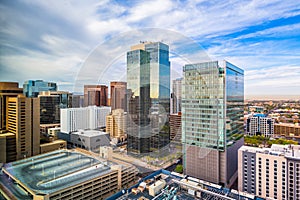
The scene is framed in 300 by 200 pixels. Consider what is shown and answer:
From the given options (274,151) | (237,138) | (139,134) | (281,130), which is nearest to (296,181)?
(274,151)

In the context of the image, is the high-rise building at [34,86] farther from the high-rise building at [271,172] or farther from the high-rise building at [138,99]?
the high-rise building at [271,172]

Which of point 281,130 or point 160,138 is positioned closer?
point 160,138

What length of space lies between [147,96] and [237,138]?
3478 mm

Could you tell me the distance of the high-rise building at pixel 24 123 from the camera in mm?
5188

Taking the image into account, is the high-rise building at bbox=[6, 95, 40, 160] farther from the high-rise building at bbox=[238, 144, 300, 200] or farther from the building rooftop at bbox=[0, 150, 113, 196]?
the high-rise building at bbox=[238, 144, 300, 200]

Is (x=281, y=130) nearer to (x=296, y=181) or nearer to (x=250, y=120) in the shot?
(x=250, y=120)

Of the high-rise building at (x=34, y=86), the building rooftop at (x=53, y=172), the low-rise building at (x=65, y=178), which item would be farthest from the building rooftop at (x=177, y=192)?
the high-rise building at (x=34, y=86)

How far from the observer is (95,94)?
1564 millimetres

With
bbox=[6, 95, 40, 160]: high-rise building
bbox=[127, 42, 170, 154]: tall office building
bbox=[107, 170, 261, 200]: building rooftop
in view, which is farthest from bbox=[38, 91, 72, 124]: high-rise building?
bbox=[107, 170, 261, 200]: building rooftop

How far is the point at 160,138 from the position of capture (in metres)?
3.47

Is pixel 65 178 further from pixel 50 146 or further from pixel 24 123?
pixel 50 146

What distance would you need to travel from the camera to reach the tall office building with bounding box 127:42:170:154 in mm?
1930

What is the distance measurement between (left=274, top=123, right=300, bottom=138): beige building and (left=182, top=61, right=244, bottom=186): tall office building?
556 cm

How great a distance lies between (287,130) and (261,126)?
41.6 inches
